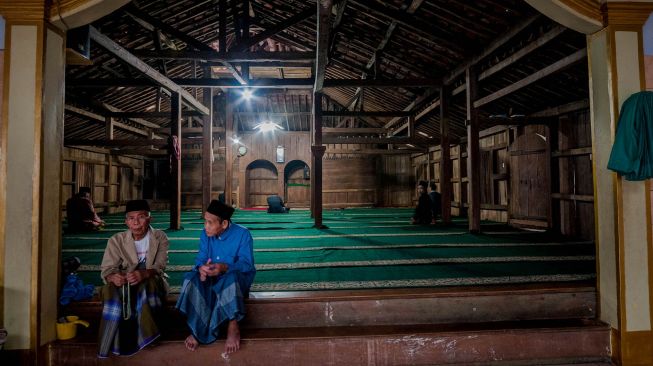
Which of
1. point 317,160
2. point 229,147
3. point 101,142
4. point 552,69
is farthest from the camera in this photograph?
point 229,147

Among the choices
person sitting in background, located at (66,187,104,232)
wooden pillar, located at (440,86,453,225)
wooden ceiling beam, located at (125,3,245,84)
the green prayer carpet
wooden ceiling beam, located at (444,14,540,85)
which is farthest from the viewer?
wooden pillar, located at (440,86,453,225)

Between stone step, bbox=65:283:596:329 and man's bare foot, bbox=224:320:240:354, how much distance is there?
0.27 meters

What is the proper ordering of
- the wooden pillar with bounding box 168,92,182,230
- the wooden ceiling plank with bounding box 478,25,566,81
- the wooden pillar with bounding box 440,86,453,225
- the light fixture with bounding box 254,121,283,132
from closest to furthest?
the wooden ceiling plank with bounding box 478,25,566,81 < the wooden pillar with bounding box 168,92,182,230 < the wooden pillar with bounding box 440,86,453,225 < the light fixture with bounding box 254,121,283,132

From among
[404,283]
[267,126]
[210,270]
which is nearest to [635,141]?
[404,283]

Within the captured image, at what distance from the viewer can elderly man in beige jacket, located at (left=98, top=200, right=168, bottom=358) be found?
2469 mm

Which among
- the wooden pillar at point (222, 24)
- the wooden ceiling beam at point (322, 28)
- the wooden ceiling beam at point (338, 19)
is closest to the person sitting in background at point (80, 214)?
the wooden pillar at point (222, 24)

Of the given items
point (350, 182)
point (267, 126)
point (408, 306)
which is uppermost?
point (267, 126)

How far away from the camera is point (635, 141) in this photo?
2.58 metres

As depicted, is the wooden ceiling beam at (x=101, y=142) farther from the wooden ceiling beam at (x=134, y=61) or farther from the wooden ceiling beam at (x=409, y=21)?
the wooden ceiling beam at (x=409, y=21)

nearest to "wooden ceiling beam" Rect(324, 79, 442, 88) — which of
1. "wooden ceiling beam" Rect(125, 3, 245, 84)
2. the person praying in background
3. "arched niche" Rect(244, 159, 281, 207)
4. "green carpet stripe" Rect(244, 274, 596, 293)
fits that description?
"wooden ceiling beam" Rect(125, 3, 245, 84)

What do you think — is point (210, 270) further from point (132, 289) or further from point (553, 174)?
point (553, 174)

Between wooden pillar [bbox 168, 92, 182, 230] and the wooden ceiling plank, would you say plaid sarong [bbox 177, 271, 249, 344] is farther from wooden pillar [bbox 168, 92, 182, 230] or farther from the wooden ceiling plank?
wooden pillar [bbox 168, 92, 182, 230]

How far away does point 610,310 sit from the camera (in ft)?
9.14

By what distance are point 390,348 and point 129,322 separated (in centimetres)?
205
